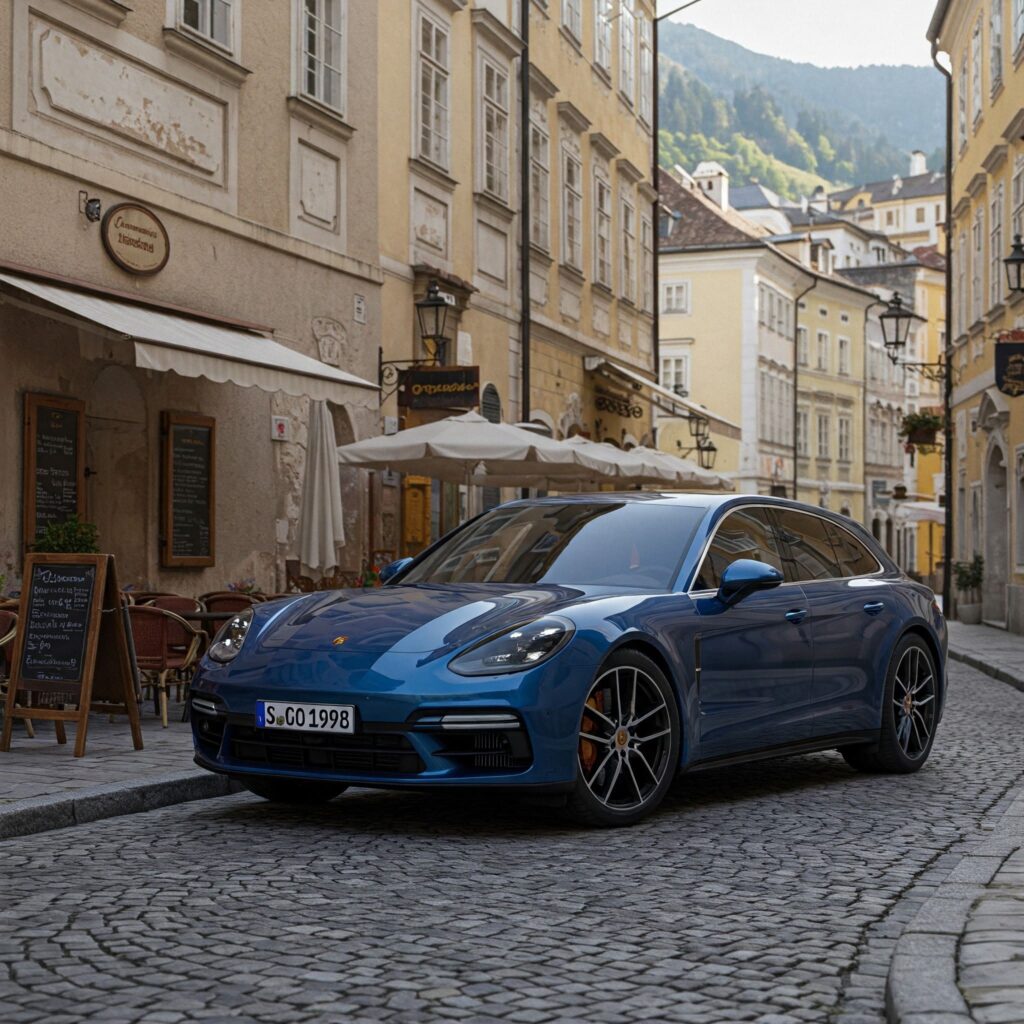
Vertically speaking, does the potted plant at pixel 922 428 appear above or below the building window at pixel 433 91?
below

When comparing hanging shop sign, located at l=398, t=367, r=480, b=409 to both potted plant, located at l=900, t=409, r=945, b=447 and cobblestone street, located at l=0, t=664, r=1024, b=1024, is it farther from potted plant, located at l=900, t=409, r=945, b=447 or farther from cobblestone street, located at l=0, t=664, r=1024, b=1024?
potted plant, located at l=900, t=409, r=945, b=447

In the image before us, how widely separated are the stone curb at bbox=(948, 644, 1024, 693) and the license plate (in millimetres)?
10498

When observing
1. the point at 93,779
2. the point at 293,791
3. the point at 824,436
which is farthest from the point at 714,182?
the point at 293,791

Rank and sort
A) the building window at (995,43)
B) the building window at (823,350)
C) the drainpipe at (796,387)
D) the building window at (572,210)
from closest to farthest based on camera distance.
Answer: the building window at (572,210) → the building window at (995,43) → the drainpipe at (796,387) → the building window at (823,350)

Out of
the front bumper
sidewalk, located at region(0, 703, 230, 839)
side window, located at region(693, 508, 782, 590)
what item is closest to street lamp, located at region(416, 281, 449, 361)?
sidewalk, located at region(0, 703, 230, 839)

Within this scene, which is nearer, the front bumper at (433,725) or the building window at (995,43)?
the front bumper at (433,725)

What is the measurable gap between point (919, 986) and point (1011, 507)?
24117 mm

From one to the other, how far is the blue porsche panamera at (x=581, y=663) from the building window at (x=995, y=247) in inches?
834

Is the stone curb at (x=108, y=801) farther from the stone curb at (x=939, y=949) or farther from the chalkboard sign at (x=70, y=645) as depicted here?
the stone curb at (x=939, y=949)

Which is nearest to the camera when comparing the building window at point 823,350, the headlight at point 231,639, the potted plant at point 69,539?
the headlight at point 231,639

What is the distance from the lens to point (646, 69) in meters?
37.2

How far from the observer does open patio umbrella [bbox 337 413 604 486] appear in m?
16.0

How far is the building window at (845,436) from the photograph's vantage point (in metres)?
72.1

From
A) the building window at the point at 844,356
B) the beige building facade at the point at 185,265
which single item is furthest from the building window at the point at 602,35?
the building window at the point at 844,356
